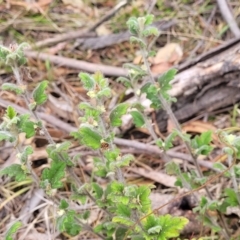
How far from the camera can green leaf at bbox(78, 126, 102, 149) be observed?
1.66 metres

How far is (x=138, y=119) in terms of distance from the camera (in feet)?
6.44

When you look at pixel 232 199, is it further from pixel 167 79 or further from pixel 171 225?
pixel 167 79

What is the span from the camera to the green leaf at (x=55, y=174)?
1.76 metres

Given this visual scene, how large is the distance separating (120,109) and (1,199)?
1.05 meters

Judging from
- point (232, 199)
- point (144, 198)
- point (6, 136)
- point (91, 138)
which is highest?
point (6, 136)

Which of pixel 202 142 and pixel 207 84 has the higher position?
pixel 207 84

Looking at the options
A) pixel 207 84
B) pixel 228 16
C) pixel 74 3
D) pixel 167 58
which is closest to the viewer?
pixel 207 84

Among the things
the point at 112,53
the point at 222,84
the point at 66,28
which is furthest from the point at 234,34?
the point at 66,28

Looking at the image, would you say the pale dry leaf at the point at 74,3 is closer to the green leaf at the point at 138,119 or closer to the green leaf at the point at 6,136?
the green leaf at the point at 138,119

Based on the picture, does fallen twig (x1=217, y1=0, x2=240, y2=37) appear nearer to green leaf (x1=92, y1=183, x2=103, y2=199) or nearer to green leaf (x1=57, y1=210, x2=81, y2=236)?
green leaf (x1=92, y1=183, x2=103, y2=199)

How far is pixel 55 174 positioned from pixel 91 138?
0.21 m

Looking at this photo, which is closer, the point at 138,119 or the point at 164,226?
the point at 164,226

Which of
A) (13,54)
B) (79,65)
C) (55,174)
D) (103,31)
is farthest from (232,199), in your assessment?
(103,31)

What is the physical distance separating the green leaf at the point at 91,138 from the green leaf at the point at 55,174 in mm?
155
